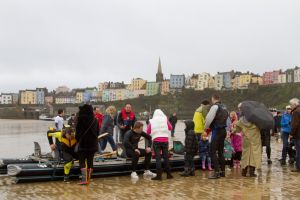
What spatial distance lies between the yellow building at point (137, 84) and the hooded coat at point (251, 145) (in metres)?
182

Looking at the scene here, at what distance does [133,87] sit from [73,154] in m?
185

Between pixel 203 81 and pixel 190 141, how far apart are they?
16262cm

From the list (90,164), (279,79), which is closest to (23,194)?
(90,164)

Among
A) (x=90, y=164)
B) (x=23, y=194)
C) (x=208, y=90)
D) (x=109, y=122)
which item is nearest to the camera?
(x=23, y=194)

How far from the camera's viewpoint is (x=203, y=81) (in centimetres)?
17100

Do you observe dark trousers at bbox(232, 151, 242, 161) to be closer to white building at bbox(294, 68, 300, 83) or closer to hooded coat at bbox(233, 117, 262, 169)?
hooded coat at bbox(233, 117, 262, 169)

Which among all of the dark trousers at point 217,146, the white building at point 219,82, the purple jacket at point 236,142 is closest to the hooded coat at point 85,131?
the dark trousers at point 217,146

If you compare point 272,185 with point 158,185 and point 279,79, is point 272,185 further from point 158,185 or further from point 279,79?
point 279,79

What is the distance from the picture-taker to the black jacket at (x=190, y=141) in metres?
10.1

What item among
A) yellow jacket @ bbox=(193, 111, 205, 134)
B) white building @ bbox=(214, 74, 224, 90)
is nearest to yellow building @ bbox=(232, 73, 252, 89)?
white building @ bbox=(214, 74, 224, 90)

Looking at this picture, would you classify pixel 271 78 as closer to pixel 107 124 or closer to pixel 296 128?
pixel 107 124

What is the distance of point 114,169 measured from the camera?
1003cm

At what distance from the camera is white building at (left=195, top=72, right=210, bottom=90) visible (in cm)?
16975

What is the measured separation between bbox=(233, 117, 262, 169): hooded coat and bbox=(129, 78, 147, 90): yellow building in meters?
182
